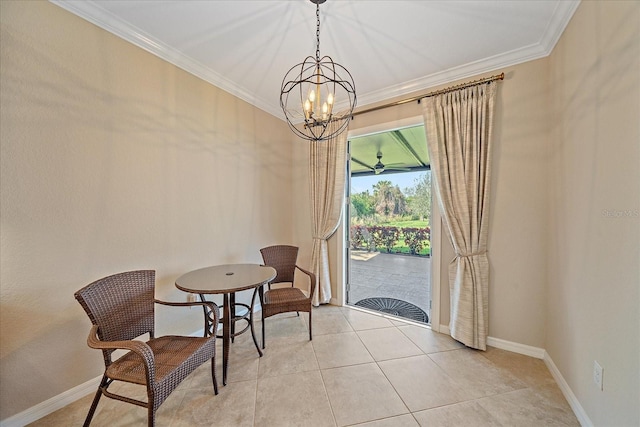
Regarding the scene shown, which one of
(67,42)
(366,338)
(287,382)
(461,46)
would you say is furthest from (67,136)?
(461,46)

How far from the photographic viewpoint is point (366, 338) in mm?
2533

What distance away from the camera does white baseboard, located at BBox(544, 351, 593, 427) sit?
4.82 feet

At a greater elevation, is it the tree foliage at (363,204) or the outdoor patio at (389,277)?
the tree foliage at (363,204)

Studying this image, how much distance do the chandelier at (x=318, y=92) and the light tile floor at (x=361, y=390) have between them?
6.32 ft

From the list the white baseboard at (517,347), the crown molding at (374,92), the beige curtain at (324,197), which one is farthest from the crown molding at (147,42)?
the white baseboard at (517,347)

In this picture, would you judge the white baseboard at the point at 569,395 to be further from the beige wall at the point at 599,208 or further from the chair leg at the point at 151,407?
the chair leg at the point at 151,407

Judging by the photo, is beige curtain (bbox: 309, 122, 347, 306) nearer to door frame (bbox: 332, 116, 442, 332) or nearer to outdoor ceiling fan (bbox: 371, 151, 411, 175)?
door frame (bbox: 332, 116, 442, 332)

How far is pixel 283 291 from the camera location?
2.76 m

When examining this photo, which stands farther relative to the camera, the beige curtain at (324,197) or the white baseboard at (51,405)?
the beige curtain at (324,197)

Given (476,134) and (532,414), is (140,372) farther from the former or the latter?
(476,134)

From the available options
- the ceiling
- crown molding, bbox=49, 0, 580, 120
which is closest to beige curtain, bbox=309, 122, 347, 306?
crown molding, bbox=49, 0, 580, 120

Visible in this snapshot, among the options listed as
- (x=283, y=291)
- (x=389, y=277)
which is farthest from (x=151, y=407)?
(x=389, y=277)

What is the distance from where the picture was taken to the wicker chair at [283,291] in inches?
94.7

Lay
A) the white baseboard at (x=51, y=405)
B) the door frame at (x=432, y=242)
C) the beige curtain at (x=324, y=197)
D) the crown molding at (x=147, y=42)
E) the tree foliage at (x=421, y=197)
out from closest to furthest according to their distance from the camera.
A: the white baseboard at (x=51, y=405) → the crown molding at (x=147, y=42) → the door frame at (x=432, y=242) → the tree foliage at (x=421, y=197) → the beige curtain at (x=324, y=197)
